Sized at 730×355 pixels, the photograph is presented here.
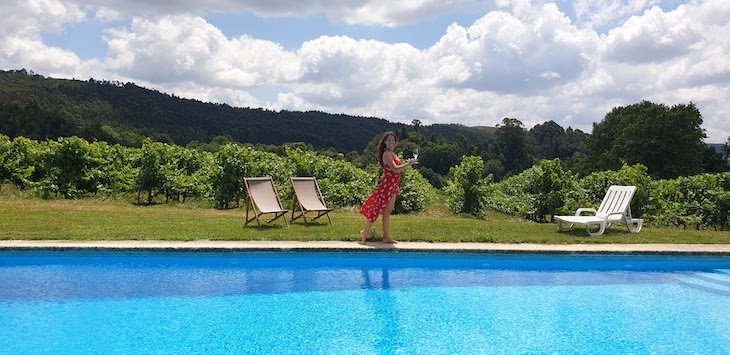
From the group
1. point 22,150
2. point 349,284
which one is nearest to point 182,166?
point 22,150

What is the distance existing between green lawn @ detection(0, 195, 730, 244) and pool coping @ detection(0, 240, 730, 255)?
0.99 feet

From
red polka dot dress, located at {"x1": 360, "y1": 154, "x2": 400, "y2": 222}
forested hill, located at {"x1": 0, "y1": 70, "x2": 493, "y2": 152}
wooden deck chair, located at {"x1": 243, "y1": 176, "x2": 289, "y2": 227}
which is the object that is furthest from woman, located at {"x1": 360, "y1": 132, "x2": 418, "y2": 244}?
forested hill, located at {"x1": 0, "y1": 70, "x2": 493, "y2": 152}

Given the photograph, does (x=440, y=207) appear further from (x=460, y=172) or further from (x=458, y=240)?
(x=458, y=240)

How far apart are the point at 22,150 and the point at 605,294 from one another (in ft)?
48.3

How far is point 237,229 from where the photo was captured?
8.97 meters

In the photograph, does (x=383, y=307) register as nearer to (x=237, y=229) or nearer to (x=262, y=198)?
(x=237, y=229)

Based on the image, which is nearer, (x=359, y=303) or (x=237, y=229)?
(x=359, y=303)

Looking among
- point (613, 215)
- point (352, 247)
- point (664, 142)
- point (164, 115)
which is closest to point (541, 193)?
point (613, 215)

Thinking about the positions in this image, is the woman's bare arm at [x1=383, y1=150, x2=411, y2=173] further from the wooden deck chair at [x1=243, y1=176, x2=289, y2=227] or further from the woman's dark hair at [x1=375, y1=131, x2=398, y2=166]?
the wooden deck chair at [x1=243, y1=176, x2=289, y2=227]

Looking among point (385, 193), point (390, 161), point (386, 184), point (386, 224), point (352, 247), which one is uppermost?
point (390, 161)

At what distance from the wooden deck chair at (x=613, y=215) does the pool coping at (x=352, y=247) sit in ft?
2.67

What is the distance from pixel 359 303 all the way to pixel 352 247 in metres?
1.62

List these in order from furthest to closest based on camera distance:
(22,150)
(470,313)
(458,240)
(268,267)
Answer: (22,150), (458,240), (268,267), (470,313)

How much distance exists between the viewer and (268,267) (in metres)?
7.54
